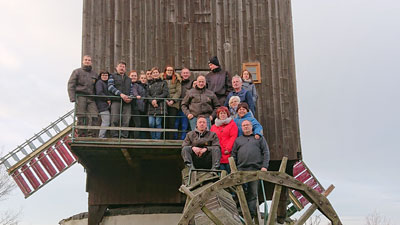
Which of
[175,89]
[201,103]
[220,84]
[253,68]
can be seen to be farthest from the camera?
[253,68]

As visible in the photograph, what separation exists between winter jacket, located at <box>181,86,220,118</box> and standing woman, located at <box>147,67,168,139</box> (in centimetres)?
97

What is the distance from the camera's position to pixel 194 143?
977 centimetres

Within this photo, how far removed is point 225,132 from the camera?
9.94 metres

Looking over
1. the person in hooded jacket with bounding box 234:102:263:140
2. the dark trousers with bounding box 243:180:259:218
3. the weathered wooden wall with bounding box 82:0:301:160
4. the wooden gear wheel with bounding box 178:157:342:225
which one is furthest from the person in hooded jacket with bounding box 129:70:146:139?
the wooden gear wheel with bounding box 178:157:342:225

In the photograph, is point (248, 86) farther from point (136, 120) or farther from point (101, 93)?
point (101, 93)

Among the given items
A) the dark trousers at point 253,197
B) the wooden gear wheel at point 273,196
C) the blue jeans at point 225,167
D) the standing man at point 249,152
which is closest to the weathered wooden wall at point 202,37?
the blue jeans at point 225,167

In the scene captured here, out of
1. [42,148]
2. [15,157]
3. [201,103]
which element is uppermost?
[201,103]

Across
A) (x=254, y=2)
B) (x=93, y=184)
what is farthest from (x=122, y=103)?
(x=254, y=2)

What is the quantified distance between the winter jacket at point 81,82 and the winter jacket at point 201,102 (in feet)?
7.80

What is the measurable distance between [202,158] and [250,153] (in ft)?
3.82

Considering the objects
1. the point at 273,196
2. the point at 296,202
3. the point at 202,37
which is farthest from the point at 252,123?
the point at 296,202

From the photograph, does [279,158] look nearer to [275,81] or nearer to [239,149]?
[275,81]

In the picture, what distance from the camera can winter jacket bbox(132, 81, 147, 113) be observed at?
40.3 ft

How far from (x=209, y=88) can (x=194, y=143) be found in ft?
9.14
